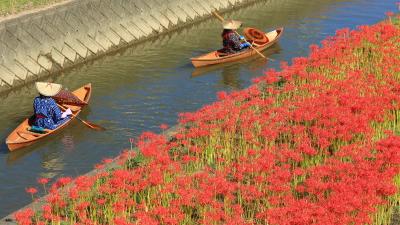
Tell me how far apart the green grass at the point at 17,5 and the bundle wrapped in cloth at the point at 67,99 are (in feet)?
22.1

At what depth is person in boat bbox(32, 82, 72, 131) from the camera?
2019 centimetres

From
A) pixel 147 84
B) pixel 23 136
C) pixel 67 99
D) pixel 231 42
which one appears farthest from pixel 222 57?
pixel 23 136

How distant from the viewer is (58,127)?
20766mm

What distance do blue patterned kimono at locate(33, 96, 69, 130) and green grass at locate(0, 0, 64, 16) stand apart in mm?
8406

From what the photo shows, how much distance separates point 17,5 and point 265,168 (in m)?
18.5

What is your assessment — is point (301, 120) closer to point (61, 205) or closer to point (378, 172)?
point (378, 172)

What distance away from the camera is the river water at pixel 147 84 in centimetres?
1945

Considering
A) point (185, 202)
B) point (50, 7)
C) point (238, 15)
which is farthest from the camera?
point (238, 15)

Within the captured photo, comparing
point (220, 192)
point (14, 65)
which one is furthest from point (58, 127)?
point (220, 192)

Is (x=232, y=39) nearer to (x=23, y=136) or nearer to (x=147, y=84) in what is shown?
(x=147, y=84)

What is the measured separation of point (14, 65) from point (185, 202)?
15641 millimetres

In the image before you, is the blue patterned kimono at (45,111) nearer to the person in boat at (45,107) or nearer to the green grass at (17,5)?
the person in boat at (45,107)

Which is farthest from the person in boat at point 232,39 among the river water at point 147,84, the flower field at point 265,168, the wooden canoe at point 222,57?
the flower field at point 265,168

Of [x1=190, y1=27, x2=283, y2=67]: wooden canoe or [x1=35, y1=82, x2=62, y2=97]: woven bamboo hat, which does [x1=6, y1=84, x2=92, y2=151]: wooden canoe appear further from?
[x1=190, y1=27, x2=283, y2=67]: wooden canoe
